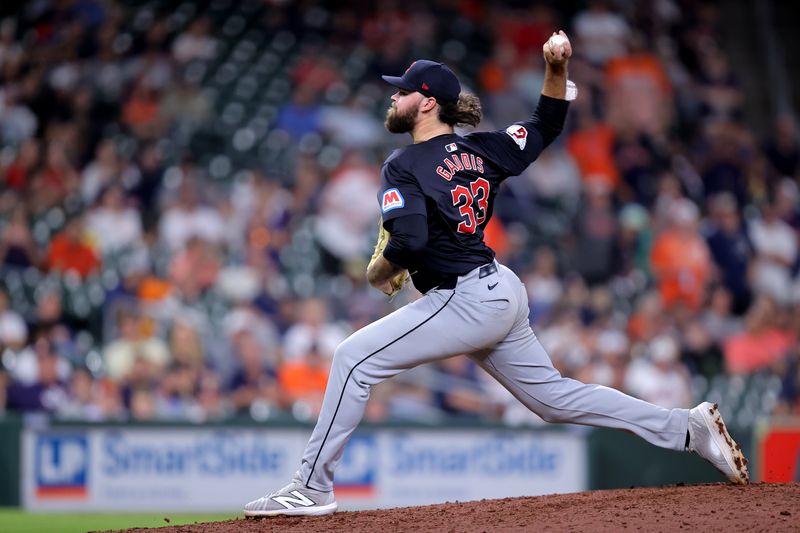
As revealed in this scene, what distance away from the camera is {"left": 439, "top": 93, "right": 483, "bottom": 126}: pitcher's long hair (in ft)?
16.2

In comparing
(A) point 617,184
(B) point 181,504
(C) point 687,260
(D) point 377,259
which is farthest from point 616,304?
(D) point 377,259

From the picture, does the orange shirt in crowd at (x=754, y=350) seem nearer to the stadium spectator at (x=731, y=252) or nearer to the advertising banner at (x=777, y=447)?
the stadium spectator at (x=731, y=252)

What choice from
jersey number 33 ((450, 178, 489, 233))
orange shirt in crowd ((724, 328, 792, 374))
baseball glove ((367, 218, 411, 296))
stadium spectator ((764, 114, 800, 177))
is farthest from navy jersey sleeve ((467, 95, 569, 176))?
stadium spectator ((764, 114, 800, 177))

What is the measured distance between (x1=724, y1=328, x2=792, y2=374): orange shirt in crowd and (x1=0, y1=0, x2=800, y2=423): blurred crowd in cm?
3

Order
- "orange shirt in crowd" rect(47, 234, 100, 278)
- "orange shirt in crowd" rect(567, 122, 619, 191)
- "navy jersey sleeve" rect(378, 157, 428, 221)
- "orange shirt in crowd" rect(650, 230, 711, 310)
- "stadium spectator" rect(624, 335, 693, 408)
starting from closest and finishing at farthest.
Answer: "navy jersey sleeve" rect(378, 157, 428, 221)
"stadium spectator" rect(624, 335, 693, 408)
"orange shirt in crowd" rect(47, 234, 100, 278)
"orange shirt in crowd" rect(650, 230, 711, 310)
"orange shirt in crowd" rect(567, 122, 619, 191)

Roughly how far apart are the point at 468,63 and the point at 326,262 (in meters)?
3.80

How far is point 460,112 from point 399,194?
55 cm

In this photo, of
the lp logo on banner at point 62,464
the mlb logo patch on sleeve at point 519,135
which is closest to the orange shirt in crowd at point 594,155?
the lp logo on banner at point 62,464

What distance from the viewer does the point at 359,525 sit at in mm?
4762

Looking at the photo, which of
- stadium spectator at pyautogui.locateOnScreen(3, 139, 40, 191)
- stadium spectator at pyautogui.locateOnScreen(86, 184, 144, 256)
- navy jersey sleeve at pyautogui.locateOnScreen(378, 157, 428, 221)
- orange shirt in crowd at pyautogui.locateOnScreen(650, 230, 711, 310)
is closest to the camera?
Result: navy jersey sleeve at pyautogui.locateOnScreen(378, 157, 428, 221)

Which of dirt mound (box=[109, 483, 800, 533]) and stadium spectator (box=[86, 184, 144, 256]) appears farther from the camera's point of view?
stadium spectator (box=[86, 184, 144, 256])

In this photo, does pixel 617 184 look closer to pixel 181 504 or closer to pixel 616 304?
pixel 616 304

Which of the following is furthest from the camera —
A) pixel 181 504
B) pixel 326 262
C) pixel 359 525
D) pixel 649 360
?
pixel 326 262

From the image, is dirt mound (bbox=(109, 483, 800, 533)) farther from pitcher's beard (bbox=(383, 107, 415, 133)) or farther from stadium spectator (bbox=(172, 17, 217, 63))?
stadium spectator (bbox=(172, 17, 217, 63))
